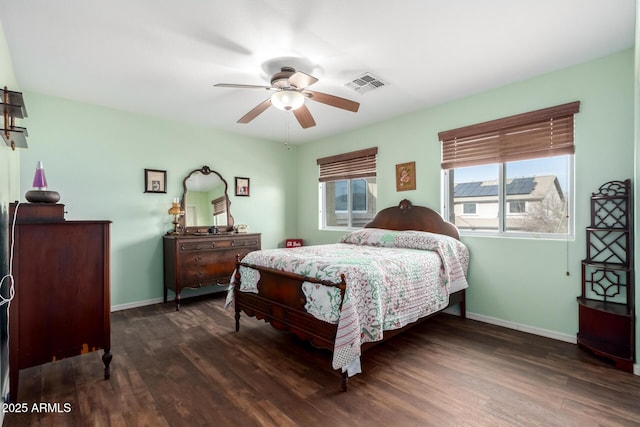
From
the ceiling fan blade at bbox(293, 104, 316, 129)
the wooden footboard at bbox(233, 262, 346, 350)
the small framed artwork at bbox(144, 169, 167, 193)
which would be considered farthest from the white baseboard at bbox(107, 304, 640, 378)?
the ceiling fan blade at bbox(293, 104, 316, 129)

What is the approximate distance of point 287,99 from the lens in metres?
2.68

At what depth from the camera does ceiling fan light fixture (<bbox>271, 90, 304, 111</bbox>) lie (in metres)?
2.66

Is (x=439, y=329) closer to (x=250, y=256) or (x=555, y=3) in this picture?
(x=250, y=256)

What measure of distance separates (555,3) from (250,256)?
310cm

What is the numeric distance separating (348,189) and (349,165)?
0.40 meters

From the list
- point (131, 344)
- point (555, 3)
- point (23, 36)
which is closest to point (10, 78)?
point (23, 36)

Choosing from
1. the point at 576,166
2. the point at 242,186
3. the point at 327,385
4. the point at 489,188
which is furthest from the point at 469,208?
the point at 242,186

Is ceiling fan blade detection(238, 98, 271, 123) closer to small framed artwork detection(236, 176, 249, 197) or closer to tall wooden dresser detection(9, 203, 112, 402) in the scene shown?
tall wooden dresser detection(9, 203, 112, 402)

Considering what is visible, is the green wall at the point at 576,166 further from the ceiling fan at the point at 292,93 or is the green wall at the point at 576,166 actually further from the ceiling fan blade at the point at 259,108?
the ceiling fan blade at the point at 259,108

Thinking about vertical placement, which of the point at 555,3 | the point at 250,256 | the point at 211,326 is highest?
the point at 555,3

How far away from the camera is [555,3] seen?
2016 millimetres

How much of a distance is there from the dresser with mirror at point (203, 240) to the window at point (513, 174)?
2.95 m

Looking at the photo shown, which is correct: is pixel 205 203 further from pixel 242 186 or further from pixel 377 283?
pixel 377 283

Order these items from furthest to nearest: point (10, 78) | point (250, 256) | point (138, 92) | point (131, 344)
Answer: point (138, 92) → point (250, 256) → point (131, 344) → point (10, 78)
